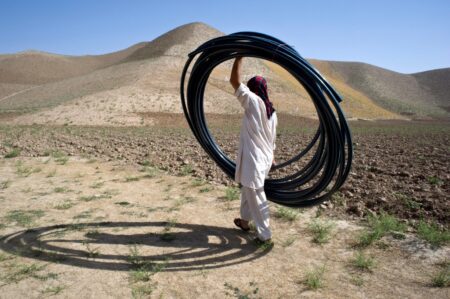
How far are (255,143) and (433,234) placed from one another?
2.24 metres

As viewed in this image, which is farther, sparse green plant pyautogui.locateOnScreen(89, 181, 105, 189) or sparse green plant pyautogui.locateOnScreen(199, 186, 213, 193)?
sparse green plant pyautogui.locateOnScreen(89, 181, 105, 189)

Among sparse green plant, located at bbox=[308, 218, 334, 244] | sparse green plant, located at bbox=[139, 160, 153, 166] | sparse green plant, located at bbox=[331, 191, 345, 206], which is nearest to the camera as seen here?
sparse green plant, located at bbox=[308, 218, 334, 244]

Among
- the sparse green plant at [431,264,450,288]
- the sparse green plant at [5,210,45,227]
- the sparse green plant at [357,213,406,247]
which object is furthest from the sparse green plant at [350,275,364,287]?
the sparse green plant at [5,210,45,227]

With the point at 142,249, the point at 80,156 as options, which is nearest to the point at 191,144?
the point at 80,156

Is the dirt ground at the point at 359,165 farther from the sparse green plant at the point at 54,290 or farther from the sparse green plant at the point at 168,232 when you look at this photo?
the sparse green plant at the point at 54,290

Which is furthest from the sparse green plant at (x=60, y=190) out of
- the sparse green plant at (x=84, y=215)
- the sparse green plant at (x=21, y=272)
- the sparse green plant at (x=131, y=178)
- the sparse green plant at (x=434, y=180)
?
the sparse green plant at (x=434, y=180)

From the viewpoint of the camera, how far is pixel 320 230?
4586mm

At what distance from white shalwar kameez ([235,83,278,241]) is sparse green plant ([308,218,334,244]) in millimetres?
609

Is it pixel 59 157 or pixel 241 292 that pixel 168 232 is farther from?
pixel 59 157

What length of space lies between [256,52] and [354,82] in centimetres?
6870

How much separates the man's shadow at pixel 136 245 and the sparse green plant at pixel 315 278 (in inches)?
23.6

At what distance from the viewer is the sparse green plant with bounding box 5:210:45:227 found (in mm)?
4906

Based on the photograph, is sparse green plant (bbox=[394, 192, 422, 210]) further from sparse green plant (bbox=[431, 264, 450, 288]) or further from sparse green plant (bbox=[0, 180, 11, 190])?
sparse green plant (bbox=[0, 180, 11, 190])

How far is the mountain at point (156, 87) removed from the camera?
23.0 m
